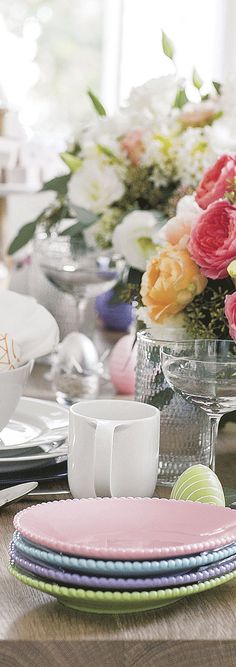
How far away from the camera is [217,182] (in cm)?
106

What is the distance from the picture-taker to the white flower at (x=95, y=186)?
1553 mm

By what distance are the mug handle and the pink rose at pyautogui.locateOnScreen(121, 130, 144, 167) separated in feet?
2.59

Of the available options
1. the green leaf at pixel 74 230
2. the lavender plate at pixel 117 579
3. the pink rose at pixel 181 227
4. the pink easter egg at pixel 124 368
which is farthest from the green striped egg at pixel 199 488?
the green leaf at pixel 74 230

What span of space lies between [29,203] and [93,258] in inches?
92.9

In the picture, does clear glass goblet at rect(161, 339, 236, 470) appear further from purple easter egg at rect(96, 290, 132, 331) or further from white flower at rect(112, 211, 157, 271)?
purple easter egg at rect(96, 290, 132, 331)

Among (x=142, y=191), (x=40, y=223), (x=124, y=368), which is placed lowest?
A: (x=124, y=368)

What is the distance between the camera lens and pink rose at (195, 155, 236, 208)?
41.5 inches

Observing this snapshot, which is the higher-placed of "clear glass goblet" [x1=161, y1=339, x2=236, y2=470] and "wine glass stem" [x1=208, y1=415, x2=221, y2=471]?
"clear glass goblet" [x1=161, y1=339, x2=236, y2=470]

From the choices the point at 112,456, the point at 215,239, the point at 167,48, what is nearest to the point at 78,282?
the point at 167,48

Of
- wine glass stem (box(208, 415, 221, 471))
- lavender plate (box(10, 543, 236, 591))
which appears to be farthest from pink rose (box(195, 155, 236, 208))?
lavender plate (box(10, 543, 236, 591))

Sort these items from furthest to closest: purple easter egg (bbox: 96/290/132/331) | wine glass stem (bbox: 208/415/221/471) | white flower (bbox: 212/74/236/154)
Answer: purple easter egg (bbox: 96/290/132/331) < white flower (bbox: 212/74/236/154) < wine glass stem (bbox: 208/415/221/471)

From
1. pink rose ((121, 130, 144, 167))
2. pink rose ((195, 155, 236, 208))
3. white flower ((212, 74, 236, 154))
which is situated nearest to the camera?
pink rose ((195, 155, 236, 208))

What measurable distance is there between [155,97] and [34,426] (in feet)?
2.22

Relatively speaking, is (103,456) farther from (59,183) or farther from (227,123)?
(59,183)
